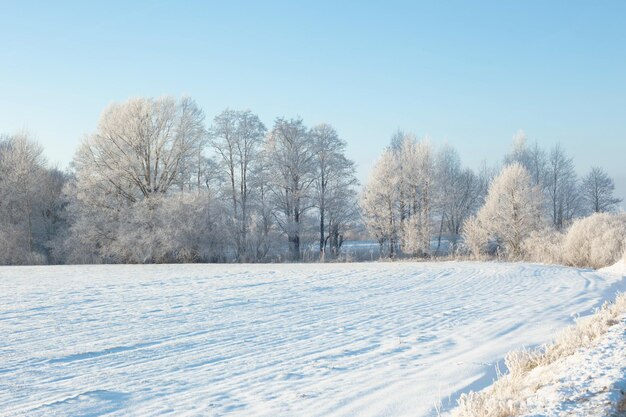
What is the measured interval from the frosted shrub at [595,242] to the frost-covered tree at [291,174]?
741 inches

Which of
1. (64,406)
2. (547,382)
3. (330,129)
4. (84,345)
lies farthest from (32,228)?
(547,382)

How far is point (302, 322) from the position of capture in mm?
8797

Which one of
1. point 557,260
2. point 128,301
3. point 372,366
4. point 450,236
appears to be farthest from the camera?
point 450,236

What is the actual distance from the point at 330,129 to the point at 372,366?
3443 centimetres

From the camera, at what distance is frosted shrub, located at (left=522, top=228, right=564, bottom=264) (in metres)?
23.7

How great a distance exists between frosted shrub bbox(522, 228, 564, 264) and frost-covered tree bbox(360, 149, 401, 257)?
39.9ft

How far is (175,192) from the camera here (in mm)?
32875

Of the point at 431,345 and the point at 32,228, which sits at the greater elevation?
the point at 32,228

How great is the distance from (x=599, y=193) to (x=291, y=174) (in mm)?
37938

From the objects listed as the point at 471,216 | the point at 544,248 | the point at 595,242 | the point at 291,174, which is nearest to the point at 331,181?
the point at 291,174

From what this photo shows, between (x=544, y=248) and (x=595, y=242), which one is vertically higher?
(x=595, y=242)

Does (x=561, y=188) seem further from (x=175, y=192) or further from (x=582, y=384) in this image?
(x=582, y=384)

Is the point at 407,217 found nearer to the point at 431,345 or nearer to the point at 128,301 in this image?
the point at 128,301

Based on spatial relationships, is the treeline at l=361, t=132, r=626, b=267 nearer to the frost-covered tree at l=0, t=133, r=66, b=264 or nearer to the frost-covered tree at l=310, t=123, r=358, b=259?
the frost-covered tree at l=310, t=123, r=358, b=259
